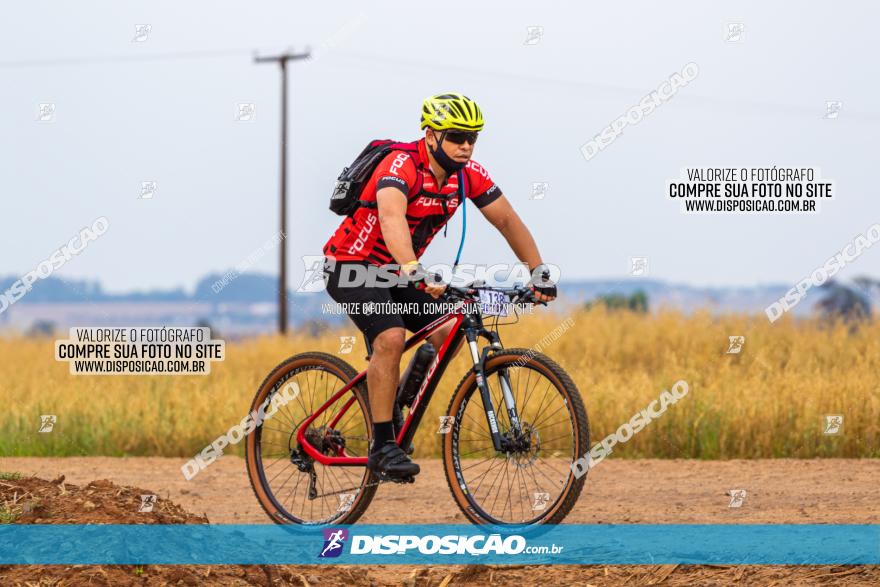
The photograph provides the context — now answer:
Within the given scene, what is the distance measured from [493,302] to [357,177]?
114cm

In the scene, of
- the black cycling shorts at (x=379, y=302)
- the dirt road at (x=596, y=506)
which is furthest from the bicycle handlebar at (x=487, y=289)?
the dirt road at (x=596, y=506)

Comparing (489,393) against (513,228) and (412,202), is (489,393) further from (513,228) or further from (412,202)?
(412,202)

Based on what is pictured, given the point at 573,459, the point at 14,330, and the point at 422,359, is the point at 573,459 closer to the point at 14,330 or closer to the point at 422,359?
the point at 422,359

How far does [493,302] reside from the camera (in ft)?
23.0

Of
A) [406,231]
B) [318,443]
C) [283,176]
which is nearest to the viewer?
[406,231]

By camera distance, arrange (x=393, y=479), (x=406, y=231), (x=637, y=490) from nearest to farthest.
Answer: (x=406, y=231), (x=393, y=479), (x=637, y=490)

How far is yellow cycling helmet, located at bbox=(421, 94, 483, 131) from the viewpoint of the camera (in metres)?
7.01

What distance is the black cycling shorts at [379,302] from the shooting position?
727cm

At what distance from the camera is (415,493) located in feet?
31.9

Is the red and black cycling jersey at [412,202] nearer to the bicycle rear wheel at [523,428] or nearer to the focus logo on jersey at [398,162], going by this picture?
the focus logo on jersey at [398,162]

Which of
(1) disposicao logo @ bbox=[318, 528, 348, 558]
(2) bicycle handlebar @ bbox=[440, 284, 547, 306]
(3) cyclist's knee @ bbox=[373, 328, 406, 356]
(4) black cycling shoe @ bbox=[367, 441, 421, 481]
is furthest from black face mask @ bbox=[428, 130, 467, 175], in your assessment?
(1) disposicao logo @ bbox=[318, 528, 348, 558]

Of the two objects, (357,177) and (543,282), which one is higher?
(357,177)

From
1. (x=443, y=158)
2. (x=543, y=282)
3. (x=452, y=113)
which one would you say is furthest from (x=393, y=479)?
(x=452, y=113)

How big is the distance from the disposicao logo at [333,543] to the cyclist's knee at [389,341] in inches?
44.6
